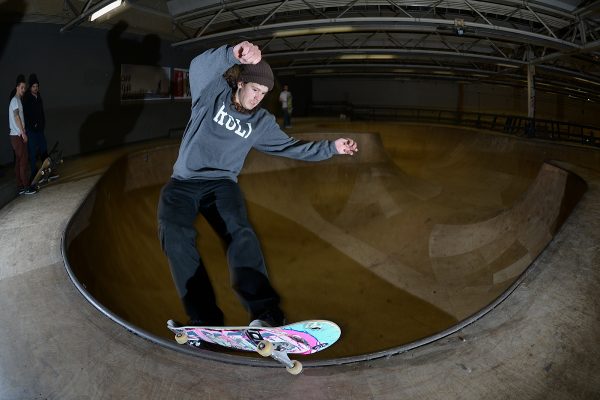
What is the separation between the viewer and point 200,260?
2.37 m

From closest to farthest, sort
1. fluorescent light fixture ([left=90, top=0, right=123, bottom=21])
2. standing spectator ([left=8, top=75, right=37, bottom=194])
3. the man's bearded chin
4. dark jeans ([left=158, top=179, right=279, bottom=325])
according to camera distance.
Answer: dark jeans ([left=158, top=179, right=279, bottom=325]) → the man's bearded chin → standing spectator ([left=8, top=75, right=37, bottom=194]) → fluorescent light fixture ([left=90, top=0, right=123, bottom=21])

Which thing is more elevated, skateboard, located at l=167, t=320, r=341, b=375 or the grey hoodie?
the grey hoodie

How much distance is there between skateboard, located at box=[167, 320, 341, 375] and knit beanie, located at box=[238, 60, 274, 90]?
1.52 meters

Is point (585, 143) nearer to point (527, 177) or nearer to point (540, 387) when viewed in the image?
point (527, 177)

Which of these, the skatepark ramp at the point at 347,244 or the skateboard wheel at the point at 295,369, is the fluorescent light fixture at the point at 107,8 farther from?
the skateboard wheel at the point at 295,369

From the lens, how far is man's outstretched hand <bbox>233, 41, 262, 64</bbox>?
6.86 ft

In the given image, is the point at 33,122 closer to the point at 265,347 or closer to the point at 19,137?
the point at 19,137

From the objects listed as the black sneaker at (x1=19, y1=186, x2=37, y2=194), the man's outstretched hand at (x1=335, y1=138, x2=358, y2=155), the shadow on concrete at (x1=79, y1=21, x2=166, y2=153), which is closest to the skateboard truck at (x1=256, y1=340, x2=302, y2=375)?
the man's outstretched hand at (x1=335, y1=138, x2=358, y2=155)

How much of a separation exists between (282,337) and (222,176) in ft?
4.16

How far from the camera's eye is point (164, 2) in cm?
1003

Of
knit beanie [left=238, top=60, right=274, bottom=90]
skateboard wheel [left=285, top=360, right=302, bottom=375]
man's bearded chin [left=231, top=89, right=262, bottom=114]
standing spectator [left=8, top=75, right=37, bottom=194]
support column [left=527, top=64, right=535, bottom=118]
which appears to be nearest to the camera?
skateboard wheel [left=285, top=360, right=302, bottom=375]

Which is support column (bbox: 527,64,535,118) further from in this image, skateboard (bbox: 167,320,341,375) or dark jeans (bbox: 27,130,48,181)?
dark jeans (bbox: 27,130,48,181)

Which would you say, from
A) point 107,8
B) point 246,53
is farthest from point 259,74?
point 107,8

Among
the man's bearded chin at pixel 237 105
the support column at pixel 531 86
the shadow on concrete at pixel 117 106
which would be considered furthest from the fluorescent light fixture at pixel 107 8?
→ the support column at pixel 531 86
